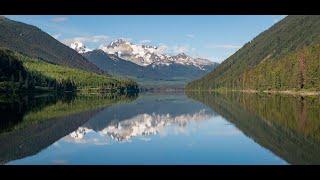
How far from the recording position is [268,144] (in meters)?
35.2
